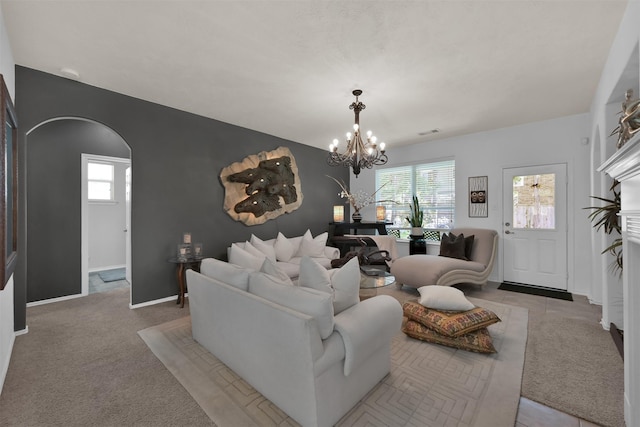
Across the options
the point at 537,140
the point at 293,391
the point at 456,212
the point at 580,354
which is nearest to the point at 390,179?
the point at 456,212

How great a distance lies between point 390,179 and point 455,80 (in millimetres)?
3320

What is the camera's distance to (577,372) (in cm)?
209

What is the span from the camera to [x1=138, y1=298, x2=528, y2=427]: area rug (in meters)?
1.63

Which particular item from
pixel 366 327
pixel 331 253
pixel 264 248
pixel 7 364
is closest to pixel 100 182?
pixel 264 248

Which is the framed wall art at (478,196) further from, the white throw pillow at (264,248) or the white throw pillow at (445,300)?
the white throw pillow at (264,248)

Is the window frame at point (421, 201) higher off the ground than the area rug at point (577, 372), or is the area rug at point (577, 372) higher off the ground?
the window frame at point (421, 201)

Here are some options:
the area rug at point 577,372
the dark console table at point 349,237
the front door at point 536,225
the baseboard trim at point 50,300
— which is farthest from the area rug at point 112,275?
the front door at point 536,225

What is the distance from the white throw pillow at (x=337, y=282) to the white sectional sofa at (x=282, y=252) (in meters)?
1.72

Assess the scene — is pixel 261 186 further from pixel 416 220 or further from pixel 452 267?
pixel 452 267

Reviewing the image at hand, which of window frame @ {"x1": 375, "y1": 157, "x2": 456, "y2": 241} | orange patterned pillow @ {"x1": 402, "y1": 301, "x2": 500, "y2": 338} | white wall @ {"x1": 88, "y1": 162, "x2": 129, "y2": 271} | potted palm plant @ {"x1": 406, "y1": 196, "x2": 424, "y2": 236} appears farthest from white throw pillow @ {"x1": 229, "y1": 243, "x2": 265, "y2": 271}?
white wall @ {"x1": 88, "y1": 162, "x2": 129, "y2": 271}

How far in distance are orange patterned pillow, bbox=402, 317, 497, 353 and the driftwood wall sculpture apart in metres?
3.10

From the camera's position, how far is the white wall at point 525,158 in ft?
13.4

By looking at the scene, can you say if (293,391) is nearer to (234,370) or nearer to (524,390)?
(234,370)

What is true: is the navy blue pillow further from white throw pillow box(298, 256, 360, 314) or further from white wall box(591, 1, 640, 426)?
white throw pillow box(298, 256, 360, 314)
